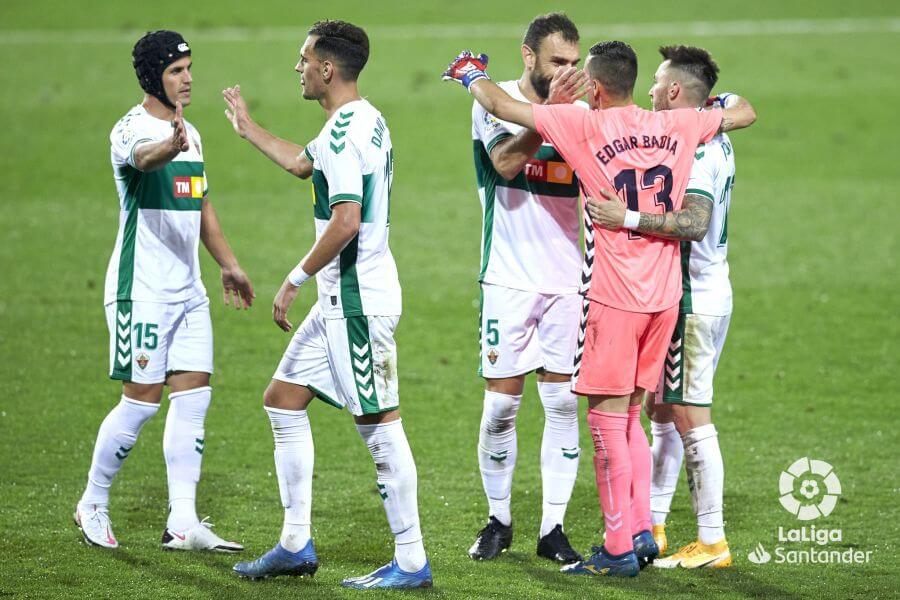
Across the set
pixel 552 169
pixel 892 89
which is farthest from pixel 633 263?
pixel 892 89

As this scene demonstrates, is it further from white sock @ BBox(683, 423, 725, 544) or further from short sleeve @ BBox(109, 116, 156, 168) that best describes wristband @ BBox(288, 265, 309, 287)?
white sock @ BBox(683, 423, 725, 544)

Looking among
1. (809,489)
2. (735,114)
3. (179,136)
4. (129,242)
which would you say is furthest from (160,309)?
(809,489)

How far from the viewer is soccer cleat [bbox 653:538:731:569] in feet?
21.2

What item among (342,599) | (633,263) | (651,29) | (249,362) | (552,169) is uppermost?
(651,29)

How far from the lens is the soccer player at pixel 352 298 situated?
580 centimetres

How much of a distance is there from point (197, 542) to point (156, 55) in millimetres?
2511

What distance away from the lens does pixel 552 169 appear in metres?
6.64

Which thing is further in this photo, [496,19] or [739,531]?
[496,19]

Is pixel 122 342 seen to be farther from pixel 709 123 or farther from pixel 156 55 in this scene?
pixel 709 123

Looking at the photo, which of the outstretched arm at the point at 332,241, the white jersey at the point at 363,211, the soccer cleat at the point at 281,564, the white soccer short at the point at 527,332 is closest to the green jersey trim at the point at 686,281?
the white soccer short at the point at 527,332

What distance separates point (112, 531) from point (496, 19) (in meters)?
23.2

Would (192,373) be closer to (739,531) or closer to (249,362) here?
(739,531)

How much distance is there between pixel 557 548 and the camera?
21.7 feet

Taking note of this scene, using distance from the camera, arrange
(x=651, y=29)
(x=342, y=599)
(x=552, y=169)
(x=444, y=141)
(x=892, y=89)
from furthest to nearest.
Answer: (x=651, y=29) < (x=892, y=89) < (x=444, y=141) < (x=552, y=169) < (x=342, y=599)
